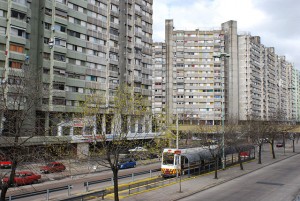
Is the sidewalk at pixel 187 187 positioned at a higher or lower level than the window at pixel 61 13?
lower

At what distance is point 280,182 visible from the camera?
2967 cm

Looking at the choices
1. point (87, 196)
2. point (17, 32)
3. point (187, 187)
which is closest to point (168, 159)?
point (187, 187)

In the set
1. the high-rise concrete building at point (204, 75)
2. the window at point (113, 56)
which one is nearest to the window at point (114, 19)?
the window at point (113, 56)

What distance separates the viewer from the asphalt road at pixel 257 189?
2336 centimetres

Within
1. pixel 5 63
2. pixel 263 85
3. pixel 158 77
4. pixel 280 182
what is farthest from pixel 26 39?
pixel 263 85

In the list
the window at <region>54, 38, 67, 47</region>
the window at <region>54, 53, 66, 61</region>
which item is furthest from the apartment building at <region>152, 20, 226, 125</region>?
the window at <region>54, 38, 67, 47</region>

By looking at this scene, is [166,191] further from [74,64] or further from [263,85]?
[263,85]

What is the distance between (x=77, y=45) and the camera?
57.6 meters

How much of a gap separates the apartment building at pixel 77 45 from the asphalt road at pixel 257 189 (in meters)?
17.9

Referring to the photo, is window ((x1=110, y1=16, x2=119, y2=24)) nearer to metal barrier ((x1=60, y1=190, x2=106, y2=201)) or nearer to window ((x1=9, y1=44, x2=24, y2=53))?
window ((x1=9, y1=44, x2=24, y2=53))

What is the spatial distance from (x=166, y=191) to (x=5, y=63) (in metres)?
32.0

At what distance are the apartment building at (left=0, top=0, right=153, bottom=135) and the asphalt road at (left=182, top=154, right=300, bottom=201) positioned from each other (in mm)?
17911

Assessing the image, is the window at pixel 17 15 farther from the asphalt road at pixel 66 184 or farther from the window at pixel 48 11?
the asphalt road at pixel 66 184

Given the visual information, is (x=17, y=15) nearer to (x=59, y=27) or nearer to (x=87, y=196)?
(x=59, y=27)
